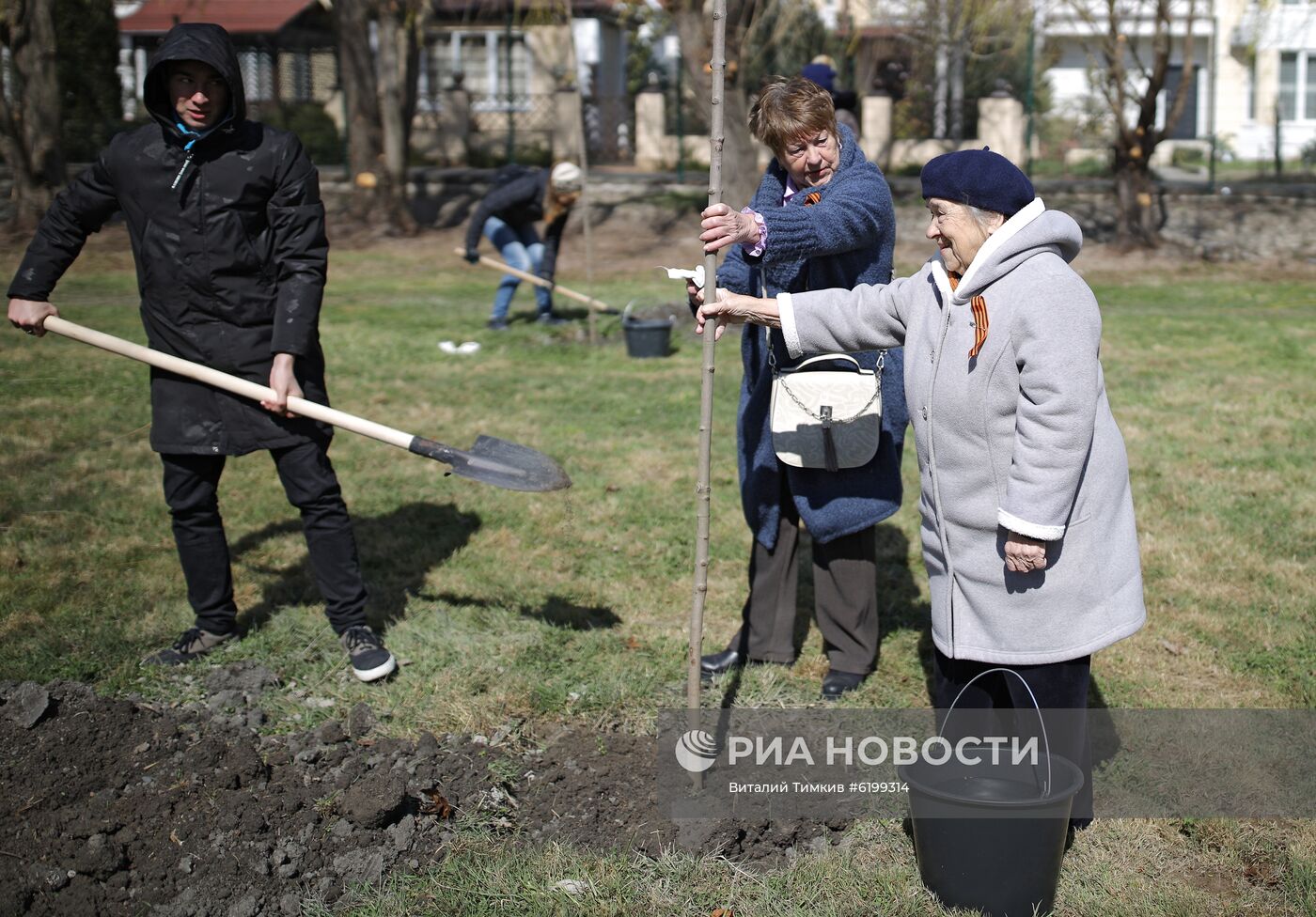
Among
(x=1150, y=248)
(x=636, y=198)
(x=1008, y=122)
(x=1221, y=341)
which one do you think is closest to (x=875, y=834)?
(x=1221, y=341)

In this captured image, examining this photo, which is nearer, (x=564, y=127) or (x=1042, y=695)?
(x=1042, y=695)

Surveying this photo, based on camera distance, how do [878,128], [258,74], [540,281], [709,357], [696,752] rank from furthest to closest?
[258,74], [878,128], [540,281], [696,752], [709,357]

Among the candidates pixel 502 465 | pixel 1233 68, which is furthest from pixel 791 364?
pixel 1233 68

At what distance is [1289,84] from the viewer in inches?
1235

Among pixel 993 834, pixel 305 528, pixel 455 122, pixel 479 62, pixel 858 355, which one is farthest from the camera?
pixel 479 62

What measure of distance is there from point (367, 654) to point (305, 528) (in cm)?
52

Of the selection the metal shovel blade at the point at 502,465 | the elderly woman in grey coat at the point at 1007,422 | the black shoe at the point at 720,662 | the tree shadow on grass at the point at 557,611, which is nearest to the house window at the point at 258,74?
the tree shadow on grass at the point at 557,611

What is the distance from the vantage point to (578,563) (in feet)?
18.1

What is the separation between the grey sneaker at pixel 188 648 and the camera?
14.6ft

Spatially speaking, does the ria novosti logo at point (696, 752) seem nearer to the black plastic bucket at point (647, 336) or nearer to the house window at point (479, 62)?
the black plastic bucket at point (647, 336)

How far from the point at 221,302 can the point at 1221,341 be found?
8.75 m

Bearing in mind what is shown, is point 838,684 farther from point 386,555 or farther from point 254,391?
point 386,555

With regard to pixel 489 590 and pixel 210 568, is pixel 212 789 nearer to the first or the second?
A: pixel 210 568

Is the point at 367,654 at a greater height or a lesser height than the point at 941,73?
lesser
